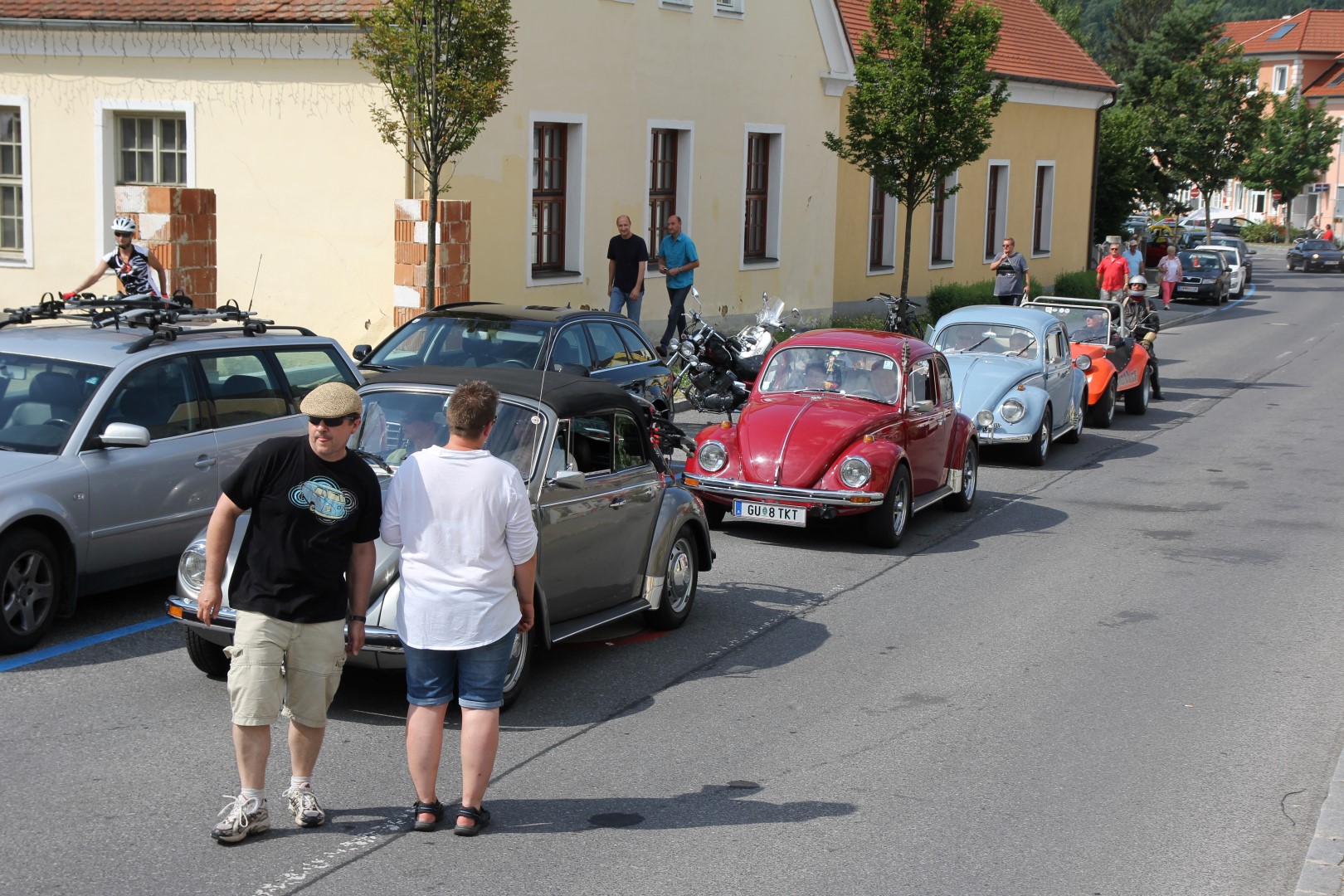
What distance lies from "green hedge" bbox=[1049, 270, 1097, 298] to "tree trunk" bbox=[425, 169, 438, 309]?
24.7 meters

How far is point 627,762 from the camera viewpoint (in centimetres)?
664

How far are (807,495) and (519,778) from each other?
208 inches

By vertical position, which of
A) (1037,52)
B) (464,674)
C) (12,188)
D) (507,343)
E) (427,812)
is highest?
(1037,52)

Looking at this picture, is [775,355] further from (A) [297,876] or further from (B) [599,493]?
(A) [297,876]

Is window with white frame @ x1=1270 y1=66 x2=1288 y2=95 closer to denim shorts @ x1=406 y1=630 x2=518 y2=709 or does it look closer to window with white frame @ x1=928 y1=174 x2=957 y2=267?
window with white frame @ x1=928 y1=174 x2=957 y2=267

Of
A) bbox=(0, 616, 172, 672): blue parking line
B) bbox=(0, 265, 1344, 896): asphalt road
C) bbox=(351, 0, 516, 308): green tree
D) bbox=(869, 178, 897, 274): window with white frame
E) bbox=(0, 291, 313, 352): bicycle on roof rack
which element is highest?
bbox=(351, 0, 516, 308): green tree

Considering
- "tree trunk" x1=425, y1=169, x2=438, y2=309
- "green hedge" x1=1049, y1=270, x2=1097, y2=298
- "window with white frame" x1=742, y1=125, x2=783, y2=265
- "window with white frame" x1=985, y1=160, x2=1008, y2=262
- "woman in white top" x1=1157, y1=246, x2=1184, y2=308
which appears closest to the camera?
"tree trunk" x1=425, y1=169, x2=438, y2=309

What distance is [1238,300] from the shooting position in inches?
1932

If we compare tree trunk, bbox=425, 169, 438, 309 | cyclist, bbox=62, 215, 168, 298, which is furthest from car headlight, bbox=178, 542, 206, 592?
tree trunk, bbox=425, 169, 438, 309

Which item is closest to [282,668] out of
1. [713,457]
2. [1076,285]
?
[713,457]

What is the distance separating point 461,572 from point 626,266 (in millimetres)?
15126

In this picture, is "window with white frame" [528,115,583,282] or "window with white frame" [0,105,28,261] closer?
"window with white frame" [0,105,28,261]

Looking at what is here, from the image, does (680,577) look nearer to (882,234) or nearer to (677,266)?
(677,266)

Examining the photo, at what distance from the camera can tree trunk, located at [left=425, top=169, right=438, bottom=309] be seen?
16.1 meters
